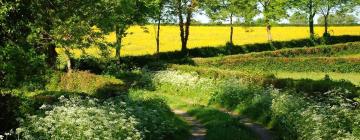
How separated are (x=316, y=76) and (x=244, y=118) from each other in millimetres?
26150

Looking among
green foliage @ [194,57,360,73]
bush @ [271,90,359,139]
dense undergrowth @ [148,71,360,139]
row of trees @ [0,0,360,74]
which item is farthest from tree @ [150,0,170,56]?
bush @ [271,90,359,139]

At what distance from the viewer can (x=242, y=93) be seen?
94.7 feet

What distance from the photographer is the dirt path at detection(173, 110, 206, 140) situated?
2119 cm

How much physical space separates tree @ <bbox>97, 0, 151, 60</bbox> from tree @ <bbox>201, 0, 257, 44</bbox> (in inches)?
463

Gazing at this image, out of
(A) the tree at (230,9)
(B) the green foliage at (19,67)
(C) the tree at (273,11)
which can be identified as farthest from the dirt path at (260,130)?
(C) the tree at (273,11)

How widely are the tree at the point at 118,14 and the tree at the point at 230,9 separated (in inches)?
463

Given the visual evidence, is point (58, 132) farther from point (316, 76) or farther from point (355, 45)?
point (355, 45)

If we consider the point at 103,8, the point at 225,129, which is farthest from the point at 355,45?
the point at 225,129

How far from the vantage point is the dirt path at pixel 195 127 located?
21.2m

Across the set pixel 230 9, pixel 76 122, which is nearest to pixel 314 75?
pixel 230 9

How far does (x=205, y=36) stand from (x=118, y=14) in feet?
174

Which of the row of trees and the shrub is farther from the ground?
the row of trees

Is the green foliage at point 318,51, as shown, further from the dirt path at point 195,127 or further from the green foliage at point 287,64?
the dirt path at point 195,127

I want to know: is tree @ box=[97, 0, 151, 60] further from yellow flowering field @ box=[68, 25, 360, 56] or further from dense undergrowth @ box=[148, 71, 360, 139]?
yellow flowering field @ box=[68, 25, 360, 56]
